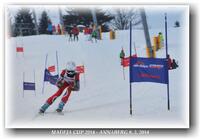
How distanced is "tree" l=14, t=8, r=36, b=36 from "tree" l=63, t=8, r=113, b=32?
0.84 ft

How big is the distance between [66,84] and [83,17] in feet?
1.69

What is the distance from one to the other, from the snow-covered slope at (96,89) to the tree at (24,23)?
1.9 inches

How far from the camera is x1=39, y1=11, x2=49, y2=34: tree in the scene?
16.2ft

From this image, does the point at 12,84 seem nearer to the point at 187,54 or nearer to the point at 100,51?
the point at 100,51

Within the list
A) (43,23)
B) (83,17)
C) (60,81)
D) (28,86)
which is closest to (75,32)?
(83,17)

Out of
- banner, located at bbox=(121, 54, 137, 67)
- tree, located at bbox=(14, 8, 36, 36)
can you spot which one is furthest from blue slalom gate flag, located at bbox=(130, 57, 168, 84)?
tree, located at bbox=(14, 8, 36, 36)

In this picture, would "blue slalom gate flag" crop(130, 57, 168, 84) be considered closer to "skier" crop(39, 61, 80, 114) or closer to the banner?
the banner

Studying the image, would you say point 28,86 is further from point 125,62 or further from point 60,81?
point 125,62

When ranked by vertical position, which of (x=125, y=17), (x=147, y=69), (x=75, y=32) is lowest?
(x=147, y=69)

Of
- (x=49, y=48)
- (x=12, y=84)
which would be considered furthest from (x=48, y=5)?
(x=12, y=84)

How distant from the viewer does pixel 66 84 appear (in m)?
4.98

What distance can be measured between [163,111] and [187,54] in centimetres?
46

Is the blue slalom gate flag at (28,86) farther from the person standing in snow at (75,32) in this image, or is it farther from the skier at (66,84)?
the person standing in snow at (75,32)

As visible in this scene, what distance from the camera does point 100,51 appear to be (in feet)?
16.4
